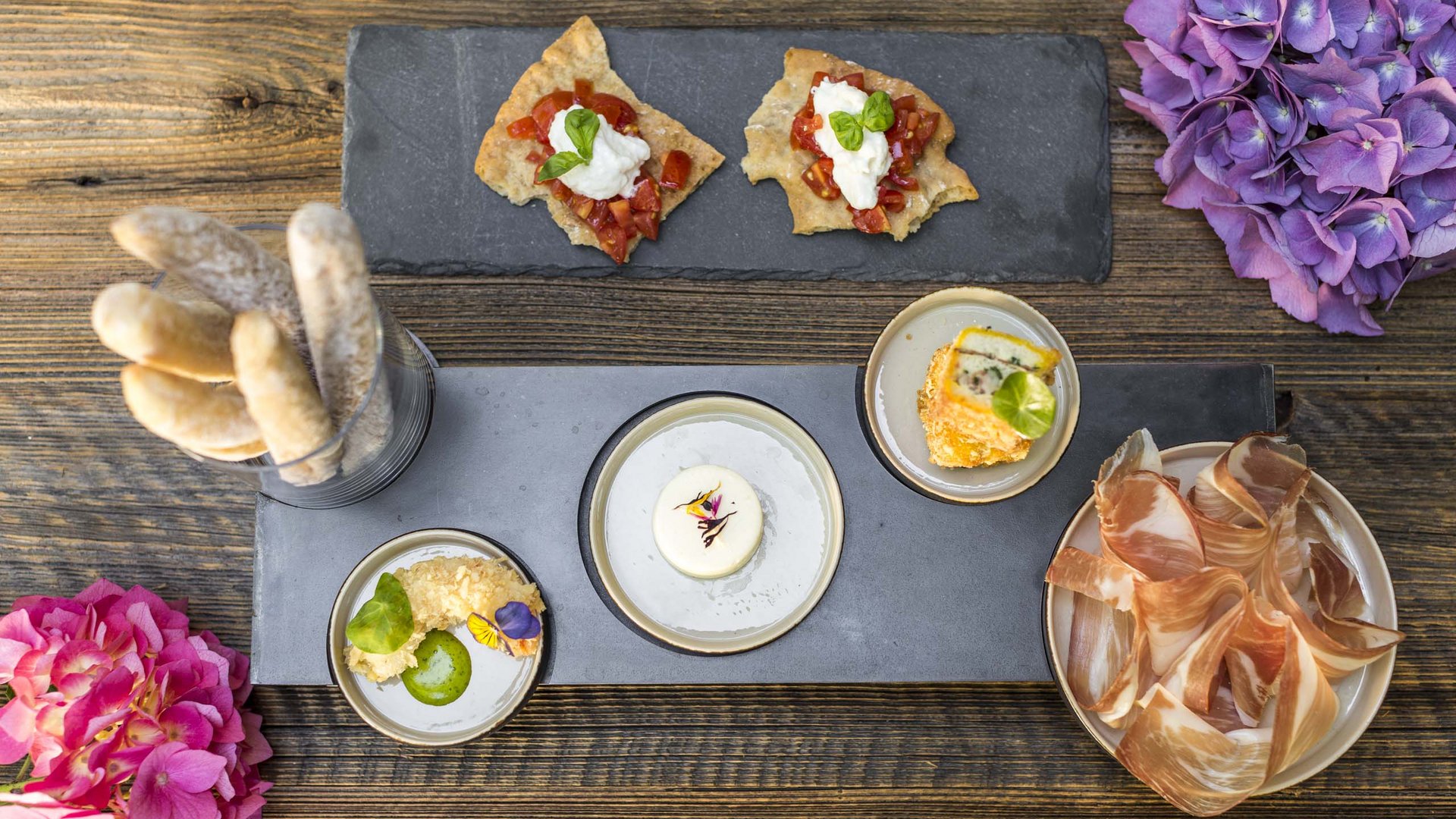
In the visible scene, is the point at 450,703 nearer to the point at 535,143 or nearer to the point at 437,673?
the point at 437,673

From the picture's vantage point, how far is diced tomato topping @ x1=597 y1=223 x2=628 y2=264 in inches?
54.9

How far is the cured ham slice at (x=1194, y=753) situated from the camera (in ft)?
3.36

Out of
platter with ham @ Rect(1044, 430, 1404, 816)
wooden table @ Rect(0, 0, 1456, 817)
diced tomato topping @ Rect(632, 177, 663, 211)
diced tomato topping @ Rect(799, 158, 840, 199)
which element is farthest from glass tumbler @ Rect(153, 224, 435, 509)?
platter with ham @ Rect(1044, 430, 1404, 816)

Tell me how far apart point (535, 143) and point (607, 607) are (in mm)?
756

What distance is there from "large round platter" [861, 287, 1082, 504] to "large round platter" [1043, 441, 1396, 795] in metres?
0.13

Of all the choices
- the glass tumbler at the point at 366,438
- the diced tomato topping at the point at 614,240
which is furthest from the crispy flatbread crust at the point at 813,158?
the glass tumbler at the point at 366,438

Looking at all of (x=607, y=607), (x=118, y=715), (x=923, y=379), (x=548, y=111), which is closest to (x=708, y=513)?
(x=607, y=607)

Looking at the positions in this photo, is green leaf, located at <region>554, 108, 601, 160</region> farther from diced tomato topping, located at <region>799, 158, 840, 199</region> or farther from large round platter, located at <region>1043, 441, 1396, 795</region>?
large round platter, located at <region>1043, 441, 1396, 795</region>

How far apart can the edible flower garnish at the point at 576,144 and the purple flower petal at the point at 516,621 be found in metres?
0.64

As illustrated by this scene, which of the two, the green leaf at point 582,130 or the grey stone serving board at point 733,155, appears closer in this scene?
the green leaf at point 582,130

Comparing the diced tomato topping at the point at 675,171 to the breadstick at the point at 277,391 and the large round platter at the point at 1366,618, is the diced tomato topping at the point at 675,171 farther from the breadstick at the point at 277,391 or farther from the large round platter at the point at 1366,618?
the large round platter at the point at 1366,618

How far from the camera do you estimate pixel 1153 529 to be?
3.43 ft

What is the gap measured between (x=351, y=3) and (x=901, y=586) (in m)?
1.33

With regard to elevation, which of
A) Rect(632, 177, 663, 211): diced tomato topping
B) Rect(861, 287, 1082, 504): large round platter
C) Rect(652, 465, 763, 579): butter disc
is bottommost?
Rect(652, 465, 763, 579): butter disc
